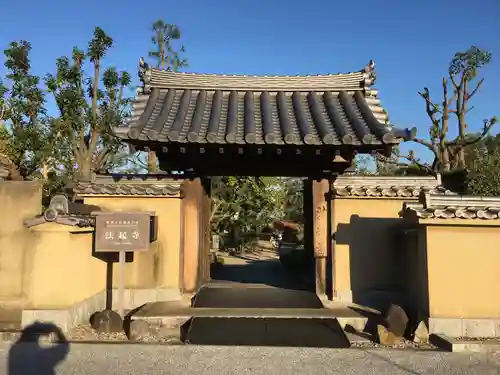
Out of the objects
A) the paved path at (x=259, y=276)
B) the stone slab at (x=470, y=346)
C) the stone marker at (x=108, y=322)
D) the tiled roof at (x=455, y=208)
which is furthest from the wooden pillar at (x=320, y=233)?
the stone marker at (x=108, y=322)

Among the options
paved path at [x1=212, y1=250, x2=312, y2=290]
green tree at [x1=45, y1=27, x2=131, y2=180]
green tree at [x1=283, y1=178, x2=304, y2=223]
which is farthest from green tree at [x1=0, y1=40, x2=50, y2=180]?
green tree at [x1=283, y1=178, x2=304, y2=223]

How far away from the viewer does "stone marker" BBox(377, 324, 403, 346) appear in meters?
6.03

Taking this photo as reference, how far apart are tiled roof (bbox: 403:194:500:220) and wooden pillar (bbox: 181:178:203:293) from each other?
162 inches

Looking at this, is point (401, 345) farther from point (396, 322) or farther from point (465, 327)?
point (465, 327)

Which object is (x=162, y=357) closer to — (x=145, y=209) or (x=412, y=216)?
(x=145, y=209)

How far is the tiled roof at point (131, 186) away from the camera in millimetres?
8312

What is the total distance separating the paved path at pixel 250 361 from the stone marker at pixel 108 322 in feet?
2.81

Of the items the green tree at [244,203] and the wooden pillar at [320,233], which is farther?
the green tree at [244,203]

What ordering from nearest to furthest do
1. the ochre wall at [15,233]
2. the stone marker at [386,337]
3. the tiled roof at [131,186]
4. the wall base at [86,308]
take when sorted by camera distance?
the stone marker at [386,337]
the wall base at [86,308]
the ochre wall at [15,233]
the tiled roof at [131,186]

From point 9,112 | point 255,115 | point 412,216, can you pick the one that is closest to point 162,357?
point 412,216

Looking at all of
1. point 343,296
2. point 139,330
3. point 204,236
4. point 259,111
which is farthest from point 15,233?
point 343,296

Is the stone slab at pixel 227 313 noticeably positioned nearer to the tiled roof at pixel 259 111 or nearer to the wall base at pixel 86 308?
the wall base at pixel 86 308

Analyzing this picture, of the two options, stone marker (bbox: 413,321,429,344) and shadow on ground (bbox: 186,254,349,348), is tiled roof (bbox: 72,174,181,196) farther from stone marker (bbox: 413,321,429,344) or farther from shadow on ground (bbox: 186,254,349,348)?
stone marker (bbox: 413,321,429,344)

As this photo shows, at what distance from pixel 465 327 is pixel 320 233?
9.98 feet
